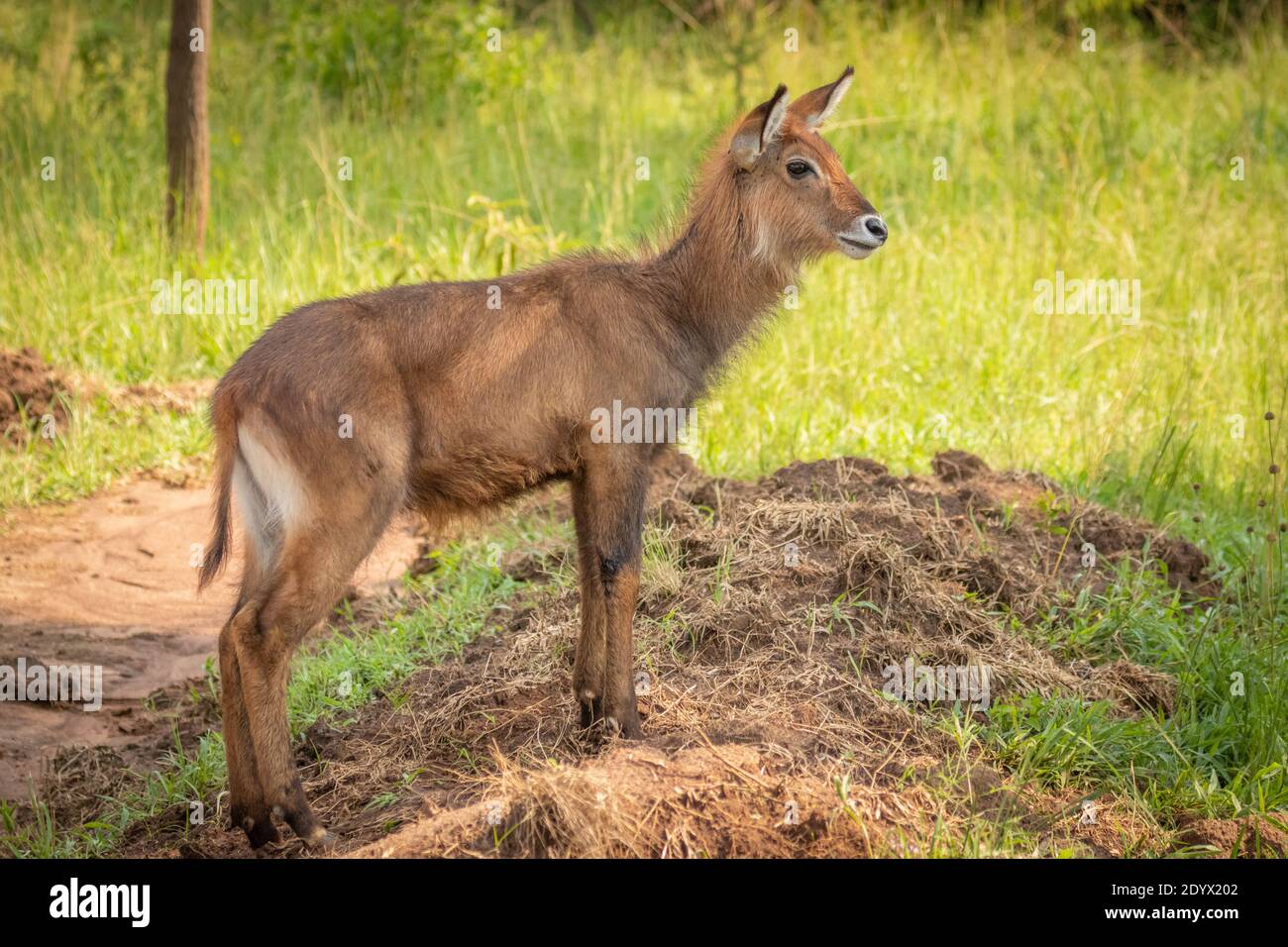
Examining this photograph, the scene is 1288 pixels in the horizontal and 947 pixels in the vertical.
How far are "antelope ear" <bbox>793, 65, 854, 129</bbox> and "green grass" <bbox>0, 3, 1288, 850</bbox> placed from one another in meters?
0.85

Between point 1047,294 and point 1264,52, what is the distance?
5.16 metres

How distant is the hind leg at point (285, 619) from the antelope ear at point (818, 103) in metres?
2.11

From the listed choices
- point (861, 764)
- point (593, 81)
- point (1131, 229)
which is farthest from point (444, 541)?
point (593, 81)

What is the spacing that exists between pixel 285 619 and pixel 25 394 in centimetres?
432

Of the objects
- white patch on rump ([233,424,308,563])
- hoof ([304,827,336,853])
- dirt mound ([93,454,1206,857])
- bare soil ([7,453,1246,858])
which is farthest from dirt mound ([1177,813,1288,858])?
white patch on rump ([233,424,308,563])

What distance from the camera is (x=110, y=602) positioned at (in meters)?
5.95

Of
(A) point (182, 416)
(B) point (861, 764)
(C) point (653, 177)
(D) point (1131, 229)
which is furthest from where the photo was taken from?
(C) point (653, 177)

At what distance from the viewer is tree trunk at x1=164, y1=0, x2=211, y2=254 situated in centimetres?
841

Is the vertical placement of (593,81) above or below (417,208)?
above

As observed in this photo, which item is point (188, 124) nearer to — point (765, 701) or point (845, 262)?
point (845, 262)

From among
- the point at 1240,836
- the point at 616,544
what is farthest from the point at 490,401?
the point at 1240,836

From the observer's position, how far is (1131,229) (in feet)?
31.0

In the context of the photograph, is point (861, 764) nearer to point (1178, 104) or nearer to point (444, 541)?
point (444, 541)
